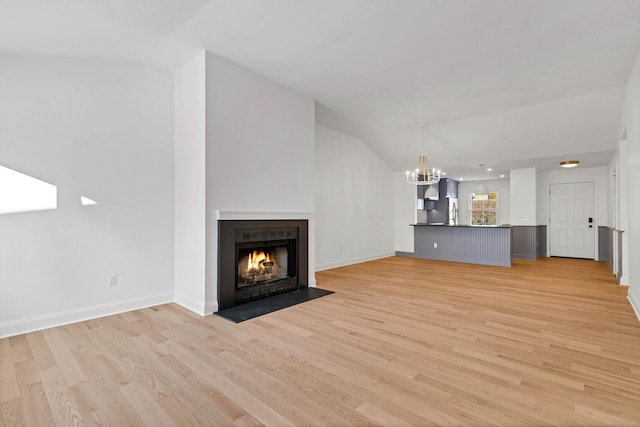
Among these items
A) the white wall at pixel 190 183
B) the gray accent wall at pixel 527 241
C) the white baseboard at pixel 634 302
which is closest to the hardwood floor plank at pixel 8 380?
the white wall at pixel 190 183

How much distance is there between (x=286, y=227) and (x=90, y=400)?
2837 mm

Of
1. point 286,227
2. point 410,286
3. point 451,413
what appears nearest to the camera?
point 451,413

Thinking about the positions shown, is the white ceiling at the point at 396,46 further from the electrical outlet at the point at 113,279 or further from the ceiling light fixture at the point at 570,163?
the electrical outlet at the point at 113,279

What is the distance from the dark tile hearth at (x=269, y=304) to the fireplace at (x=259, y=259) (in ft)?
0.27

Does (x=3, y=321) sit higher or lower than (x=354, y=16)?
lower

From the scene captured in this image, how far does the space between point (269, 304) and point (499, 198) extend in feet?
29.6

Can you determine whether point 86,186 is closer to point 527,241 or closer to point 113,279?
point 113,279

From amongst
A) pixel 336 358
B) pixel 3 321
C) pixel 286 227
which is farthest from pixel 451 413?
pixel 3 321

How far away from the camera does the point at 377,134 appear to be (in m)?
6.80

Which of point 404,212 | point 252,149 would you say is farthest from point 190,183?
point 404,212

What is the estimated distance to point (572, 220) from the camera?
845cm

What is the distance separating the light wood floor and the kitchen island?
3141mm

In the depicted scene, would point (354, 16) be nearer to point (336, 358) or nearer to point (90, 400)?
point (336, 358)

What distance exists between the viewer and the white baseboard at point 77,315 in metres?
2.93
